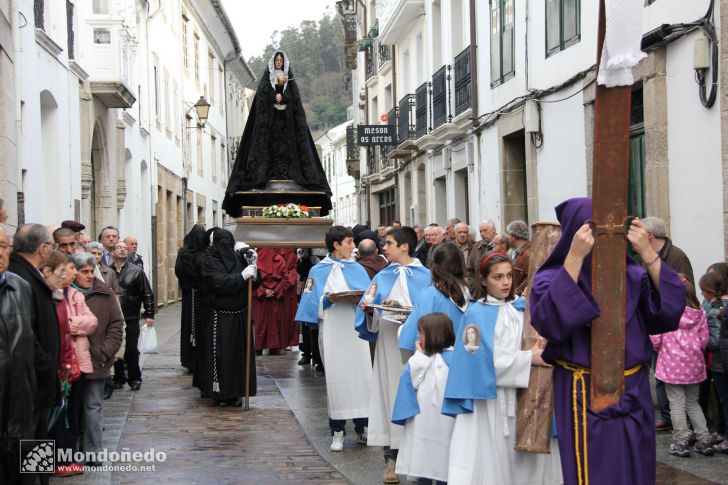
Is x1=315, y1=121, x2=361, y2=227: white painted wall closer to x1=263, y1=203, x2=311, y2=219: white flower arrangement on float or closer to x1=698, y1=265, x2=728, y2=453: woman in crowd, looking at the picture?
x1=263, y1=203, x2=311, y2=219: white flower arrangement on float

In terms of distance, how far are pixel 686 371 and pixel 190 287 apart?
687cm

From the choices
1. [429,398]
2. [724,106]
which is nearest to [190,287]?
[724,106]

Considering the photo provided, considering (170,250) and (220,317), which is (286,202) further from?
(170,250)

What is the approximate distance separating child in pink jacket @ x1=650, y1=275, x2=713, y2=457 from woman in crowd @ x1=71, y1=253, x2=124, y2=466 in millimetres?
4148

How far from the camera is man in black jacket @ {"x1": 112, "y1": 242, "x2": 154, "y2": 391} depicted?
11953mm

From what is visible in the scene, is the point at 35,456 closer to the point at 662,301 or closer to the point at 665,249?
the point at 662,301

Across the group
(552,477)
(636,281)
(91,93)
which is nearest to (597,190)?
(636,281)

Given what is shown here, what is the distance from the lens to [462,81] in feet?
66.5

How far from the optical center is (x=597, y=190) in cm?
394

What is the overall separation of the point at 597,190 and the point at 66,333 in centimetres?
408

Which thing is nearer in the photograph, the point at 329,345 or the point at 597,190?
the point at 597,190

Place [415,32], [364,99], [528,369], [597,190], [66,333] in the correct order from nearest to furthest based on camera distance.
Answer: [597,190] → [528,369] → [66,333] → [415,32] → [364,99]

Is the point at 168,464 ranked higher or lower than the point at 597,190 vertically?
lower

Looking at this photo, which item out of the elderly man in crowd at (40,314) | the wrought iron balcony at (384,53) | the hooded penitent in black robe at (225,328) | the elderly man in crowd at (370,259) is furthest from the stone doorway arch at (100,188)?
the elderly man in crowd at (40,314)
